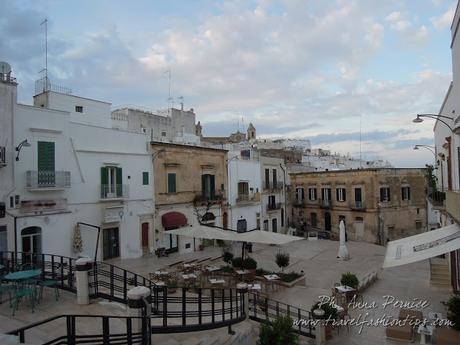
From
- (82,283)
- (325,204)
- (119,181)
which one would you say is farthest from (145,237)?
(325,204)

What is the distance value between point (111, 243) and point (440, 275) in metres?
16.1

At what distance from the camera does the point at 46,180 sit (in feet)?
51.0

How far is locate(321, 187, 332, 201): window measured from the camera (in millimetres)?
37219

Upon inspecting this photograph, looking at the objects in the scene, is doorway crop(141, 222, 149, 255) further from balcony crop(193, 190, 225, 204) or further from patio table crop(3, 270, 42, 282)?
patio table crop(3, 270, 42, 282)

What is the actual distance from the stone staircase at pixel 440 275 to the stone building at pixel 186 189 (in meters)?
13.7

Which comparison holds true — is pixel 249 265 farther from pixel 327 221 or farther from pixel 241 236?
pixel 327 221

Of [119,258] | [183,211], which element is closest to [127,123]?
[183,211]

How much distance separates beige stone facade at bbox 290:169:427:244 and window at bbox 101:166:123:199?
23846mm

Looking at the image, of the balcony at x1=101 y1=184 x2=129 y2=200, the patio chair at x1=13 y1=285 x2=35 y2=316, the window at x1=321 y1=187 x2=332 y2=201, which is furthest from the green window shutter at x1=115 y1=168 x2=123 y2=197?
the window at x1=321 y1=187 x2=332 y2=201

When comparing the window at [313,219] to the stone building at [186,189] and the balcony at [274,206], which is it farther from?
the stone building at [186,189]

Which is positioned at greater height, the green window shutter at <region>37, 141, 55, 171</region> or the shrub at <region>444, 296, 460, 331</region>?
the green window shutter at <region>37, 141, 55, 171</region>

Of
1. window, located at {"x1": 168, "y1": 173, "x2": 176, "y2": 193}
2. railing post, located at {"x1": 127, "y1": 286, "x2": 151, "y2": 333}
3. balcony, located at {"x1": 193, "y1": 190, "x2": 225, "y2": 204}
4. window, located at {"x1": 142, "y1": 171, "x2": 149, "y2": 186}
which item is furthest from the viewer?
balcony, located at {"x1": 193, "y1": 190, "x2": 225, "y2": 204}

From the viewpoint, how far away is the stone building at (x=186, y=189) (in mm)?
21922

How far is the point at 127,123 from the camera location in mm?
27516
